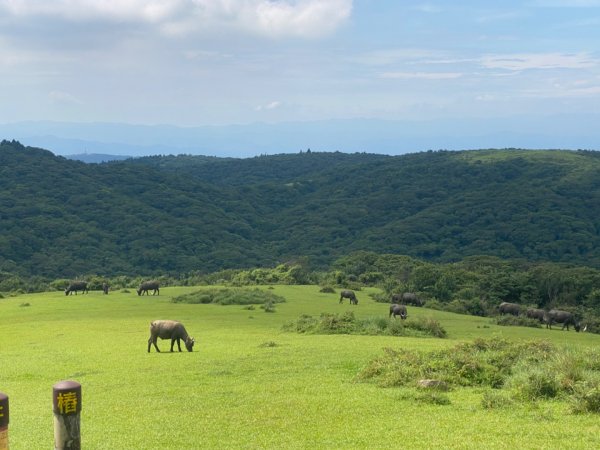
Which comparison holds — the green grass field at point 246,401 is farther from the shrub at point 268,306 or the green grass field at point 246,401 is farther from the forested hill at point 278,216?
the forested hill at point 278,216

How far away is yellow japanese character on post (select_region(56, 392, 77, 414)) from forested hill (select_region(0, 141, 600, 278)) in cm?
9584

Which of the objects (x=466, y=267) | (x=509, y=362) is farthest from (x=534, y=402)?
(x=466, y=267)

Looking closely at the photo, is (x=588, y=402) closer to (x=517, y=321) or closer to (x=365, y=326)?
(x=365, y=326)

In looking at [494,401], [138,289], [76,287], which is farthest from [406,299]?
[494,401]

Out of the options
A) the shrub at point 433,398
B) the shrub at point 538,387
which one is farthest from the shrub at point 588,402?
the shrub at point 433,398

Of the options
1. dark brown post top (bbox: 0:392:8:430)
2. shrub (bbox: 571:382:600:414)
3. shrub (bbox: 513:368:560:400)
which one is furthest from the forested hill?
dark brown post top (bbox: 0:392:8:430)

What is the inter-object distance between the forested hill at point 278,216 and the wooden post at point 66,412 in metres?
95.6

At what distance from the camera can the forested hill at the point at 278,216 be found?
385 ft

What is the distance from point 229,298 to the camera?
5128 centimetres

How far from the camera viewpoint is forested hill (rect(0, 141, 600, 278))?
117312mm

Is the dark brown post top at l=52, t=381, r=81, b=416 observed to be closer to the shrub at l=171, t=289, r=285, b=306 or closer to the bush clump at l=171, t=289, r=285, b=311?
the bush clump at l=171, t=289, r=285, b=311

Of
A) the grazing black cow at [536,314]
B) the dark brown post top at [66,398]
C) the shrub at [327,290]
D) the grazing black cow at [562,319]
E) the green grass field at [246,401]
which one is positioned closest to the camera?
the dark brown post top at [66,398]

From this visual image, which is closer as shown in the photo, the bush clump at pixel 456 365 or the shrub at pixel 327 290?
the bush clump at pixel 456 365

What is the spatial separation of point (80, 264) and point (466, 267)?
61.0m
